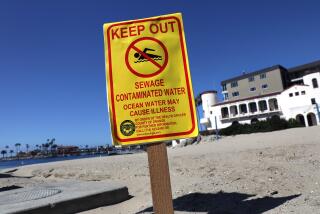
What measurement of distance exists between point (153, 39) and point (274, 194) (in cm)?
456

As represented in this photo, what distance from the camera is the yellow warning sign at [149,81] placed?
2.48m

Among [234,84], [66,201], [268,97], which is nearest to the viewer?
[66,201]

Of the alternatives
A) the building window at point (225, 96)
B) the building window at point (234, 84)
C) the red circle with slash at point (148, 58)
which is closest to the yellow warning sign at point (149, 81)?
the red circle with slash at point (148, 58)

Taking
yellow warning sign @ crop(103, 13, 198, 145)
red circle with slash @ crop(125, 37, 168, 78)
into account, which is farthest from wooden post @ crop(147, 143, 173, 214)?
red circle with slash @ crop(125, 37, 168, 78)

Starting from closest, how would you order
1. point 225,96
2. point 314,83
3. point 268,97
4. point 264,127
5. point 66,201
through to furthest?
point 66,201, point 264,127, point 314,83, point 268,97, point 225,96

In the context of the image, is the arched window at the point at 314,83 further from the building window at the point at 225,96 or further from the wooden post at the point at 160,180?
the wooden post at the point at 160,180

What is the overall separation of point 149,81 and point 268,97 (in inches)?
2287

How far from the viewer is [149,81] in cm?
252

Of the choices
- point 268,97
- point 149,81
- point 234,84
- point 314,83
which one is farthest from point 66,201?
point 234,84

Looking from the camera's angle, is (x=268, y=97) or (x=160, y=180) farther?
(x=268, y=97)

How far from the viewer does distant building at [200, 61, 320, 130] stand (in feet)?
166

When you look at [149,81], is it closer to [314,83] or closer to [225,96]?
[314,83]

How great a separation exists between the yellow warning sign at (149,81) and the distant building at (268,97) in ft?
151

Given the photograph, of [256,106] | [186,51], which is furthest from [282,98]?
[186,51]
